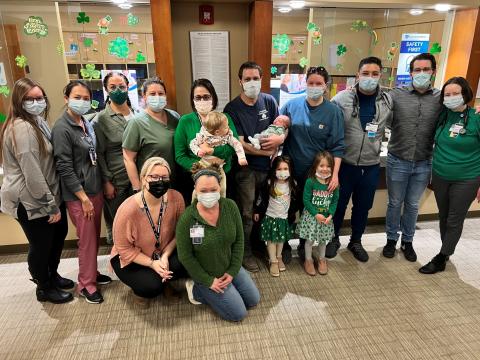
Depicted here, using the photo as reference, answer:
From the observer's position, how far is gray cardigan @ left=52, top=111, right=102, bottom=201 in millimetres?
2045

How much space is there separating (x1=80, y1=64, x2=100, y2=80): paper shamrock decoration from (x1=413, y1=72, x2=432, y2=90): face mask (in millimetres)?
2587

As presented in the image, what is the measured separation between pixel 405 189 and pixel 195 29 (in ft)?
7.43

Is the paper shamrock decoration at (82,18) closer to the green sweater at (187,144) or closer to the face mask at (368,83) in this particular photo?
the green sweater at (187,144)

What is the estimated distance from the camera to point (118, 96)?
2301mm

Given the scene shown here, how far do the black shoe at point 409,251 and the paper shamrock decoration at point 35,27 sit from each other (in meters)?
3.55

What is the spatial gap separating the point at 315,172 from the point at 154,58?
1.62 metres

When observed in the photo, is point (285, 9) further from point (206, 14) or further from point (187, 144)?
point (187, 144)

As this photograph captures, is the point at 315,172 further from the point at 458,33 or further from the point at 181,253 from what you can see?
the point at 458,33

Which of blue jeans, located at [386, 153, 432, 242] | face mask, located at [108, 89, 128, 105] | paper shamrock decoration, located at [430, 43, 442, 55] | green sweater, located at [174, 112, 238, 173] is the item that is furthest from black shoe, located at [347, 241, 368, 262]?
face mask, located at [108, 89, 128, 105]

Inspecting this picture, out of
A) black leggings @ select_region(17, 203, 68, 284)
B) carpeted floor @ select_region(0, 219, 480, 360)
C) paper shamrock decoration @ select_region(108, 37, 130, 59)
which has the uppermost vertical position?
paper shamrock decoration @ select_region(108, 37, 130, 59)

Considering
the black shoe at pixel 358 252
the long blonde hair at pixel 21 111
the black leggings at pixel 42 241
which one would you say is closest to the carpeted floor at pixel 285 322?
the black shoe at pixel 358 252

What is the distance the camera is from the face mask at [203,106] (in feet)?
7.46

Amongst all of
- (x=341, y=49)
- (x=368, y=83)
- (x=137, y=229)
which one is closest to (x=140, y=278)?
(x=137, y=229)

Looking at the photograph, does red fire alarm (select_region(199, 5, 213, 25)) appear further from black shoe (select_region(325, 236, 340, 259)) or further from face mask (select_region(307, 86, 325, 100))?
black shoe (select_region(325, 236, 340, 259))
